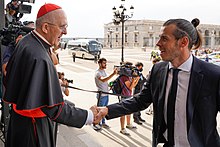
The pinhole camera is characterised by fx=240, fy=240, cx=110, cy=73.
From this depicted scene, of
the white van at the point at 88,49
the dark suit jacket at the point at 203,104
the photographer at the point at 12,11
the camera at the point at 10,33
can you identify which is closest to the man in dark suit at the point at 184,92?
the dark suit jacket at the point at 203,104

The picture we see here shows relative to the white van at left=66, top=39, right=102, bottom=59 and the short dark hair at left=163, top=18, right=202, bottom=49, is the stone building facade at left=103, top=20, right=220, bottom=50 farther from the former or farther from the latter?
the short dark hair at left=163, top=18, right=202, bottom=49

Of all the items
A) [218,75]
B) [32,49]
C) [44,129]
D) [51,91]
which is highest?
[32,49]

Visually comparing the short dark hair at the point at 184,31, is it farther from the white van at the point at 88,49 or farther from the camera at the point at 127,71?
the white van at the point at 88,49

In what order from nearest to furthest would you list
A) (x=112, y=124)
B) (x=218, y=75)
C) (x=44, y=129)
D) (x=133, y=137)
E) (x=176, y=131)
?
(x=218, y=75)
(x=176, y=131)
(x=44, y=129)
(x=133, y=137)
(x=112, y=124)

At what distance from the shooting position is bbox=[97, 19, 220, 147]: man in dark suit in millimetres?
1675

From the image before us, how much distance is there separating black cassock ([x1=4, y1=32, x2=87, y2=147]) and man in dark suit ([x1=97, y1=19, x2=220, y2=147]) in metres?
0.67

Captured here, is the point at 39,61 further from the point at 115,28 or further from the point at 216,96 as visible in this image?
the point at 115,28

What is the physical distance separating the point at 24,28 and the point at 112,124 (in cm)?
321

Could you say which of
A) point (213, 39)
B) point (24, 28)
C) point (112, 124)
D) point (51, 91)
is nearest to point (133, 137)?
point (112, 124)

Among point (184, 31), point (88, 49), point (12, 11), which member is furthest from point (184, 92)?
point (88, 49)

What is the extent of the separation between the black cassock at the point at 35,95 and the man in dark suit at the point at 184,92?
2.20 feet

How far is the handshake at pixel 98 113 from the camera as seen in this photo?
2229mm

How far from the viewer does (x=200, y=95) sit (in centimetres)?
167

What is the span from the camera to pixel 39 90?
1823 mm
